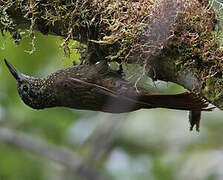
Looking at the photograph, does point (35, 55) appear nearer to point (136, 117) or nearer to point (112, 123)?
point (112, 123)

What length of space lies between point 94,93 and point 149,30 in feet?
3.34

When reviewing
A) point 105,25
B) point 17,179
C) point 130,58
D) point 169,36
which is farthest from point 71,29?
point 17,179

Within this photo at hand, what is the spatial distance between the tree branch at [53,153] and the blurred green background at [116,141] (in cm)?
11

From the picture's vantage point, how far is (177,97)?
314cm

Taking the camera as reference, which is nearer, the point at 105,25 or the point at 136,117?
the point at 105,25

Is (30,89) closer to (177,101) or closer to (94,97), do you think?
(94,97)

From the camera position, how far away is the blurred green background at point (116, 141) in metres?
5.63

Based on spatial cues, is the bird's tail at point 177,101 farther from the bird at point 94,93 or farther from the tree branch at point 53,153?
the tree branch at point 53,153

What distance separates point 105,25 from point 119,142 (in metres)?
3.55

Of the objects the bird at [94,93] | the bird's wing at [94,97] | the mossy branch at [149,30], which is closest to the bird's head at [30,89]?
the bird at [94,93]

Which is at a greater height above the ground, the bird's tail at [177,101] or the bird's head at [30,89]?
the bird's tail at [177,101]

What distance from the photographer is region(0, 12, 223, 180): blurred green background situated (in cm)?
563

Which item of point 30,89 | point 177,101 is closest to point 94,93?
point 30,89

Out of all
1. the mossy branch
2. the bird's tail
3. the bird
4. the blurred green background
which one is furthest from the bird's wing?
the blurred green background
